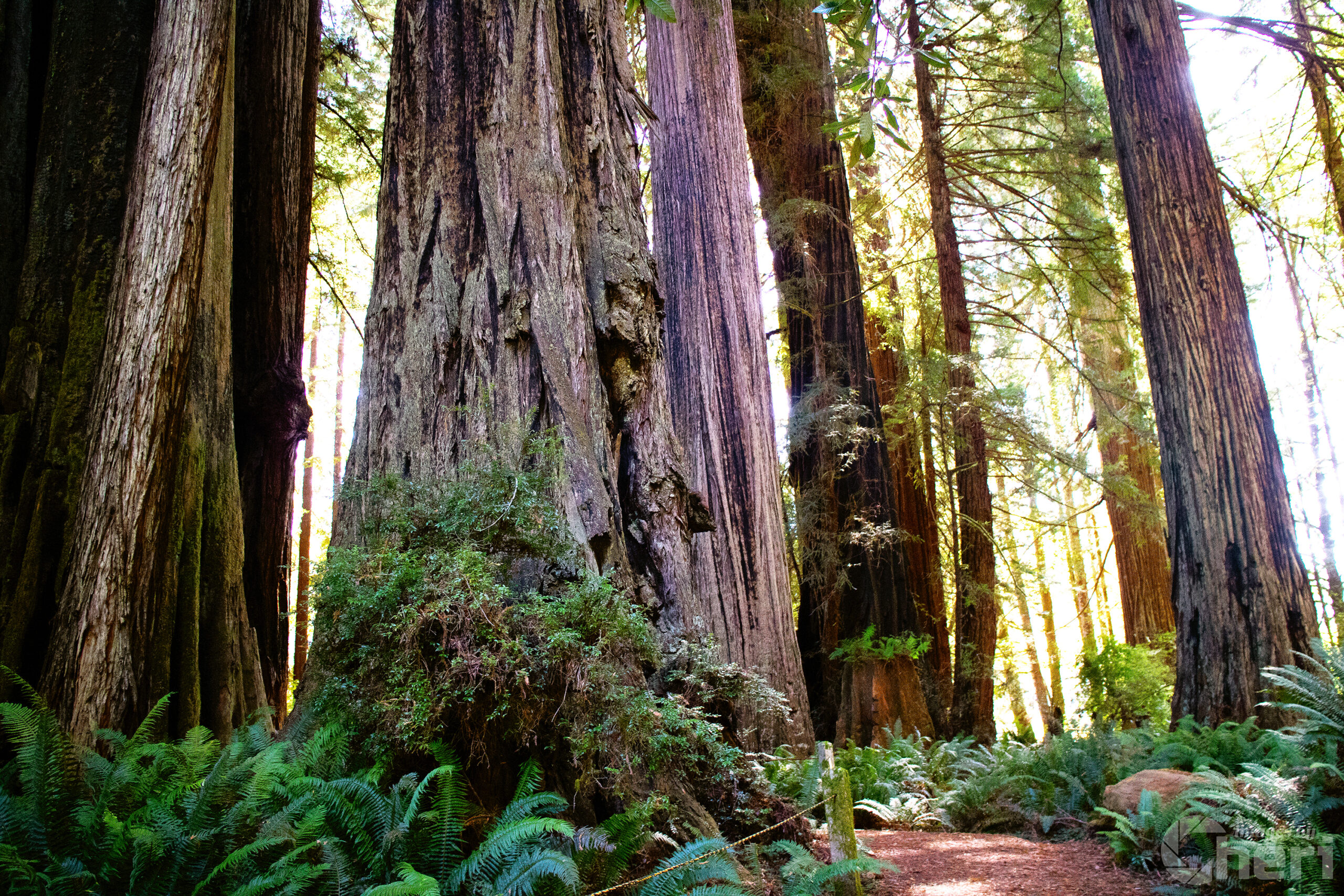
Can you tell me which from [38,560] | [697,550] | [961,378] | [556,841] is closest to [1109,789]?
[697,550]

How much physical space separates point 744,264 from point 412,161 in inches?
116

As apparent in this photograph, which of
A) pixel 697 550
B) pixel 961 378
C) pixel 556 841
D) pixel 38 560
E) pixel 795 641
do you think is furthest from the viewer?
pixel 961 378

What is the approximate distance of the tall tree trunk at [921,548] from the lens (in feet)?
27.5

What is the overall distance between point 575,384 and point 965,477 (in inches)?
261

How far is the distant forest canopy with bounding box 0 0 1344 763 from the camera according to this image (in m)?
2.84

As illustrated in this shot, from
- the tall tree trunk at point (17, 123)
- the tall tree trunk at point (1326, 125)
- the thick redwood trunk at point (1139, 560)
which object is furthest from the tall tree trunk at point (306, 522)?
the tall tree trunk at point (1326, 125)

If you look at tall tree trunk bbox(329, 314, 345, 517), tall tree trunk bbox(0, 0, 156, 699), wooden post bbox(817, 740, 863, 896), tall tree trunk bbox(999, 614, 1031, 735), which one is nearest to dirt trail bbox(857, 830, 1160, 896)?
wooden post bbox(817, 740, 863, 896)

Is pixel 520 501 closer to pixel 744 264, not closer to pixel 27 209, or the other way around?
pixel 27 209

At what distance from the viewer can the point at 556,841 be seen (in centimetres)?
230

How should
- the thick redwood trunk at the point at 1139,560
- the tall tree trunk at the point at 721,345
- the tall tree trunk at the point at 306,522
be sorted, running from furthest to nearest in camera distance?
Answer: the tall tree trunk at the point at 306,522 < the thick redwood trunk at the point at 1139,560 < the tall tree trunk at the point at 721,345

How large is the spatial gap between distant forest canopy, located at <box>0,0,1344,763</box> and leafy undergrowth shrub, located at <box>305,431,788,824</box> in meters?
0.02

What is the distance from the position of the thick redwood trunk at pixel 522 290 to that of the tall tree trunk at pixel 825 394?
462cm

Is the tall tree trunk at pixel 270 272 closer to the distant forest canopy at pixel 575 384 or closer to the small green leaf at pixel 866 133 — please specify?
the distant forest canopy at pixel 575 384

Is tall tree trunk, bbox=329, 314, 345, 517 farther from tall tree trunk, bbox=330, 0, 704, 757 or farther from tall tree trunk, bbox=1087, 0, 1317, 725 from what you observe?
tall tree trunk, bbox=1087, 0, 1317, 725
